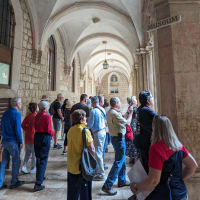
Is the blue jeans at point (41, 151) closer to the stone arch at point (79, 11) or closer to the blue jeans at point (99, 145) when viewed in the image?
the blue jeans at point (99, 145)

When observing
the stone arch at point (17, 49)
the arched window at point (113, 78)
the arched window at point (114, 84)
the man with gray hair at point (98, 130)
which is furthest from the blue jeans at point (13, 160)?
the arched window at point (113, 78)

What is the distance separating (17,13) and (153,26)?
14.7ft

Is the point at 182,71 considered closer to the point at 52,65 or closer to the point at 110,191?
the point at 110,191

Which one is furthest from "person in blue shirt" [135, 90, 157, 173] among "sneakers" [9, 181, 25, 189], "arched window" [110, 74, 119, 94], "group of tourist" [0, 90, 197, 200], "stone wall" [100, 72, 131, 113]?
"arched window" [110, 74, 119, 94]

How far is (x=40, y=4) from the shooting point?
18.9ft

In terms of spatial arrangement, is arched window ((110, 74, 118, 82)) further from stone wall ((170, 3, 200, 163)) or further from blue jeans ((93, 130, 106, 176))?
stone wall ((170, 3, 200, 163))

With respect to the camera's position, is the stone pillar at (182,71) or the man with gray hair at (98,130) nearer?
the stone pillar at (182,71)

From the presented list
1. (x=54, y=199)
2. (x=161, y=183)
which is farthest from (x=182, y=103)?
(x=54, y=199)

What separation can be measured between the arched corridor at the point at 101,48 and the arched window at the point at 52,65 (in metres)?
0.02

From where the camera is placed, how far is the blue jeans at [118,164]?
7.93 ft

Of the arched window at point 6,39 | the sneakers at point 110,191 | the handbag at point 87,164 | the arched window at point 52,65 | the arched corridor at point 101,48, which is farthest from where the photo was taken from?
the arched window at point 52,65

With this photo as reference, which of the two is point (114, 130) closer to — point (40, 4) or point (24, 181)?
point (24, 181)

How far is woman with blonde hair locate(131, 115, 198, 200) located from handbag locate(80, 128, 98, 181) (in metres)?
0.64

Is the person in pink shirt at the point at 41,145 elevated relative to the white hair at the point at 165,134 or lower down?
lower down
